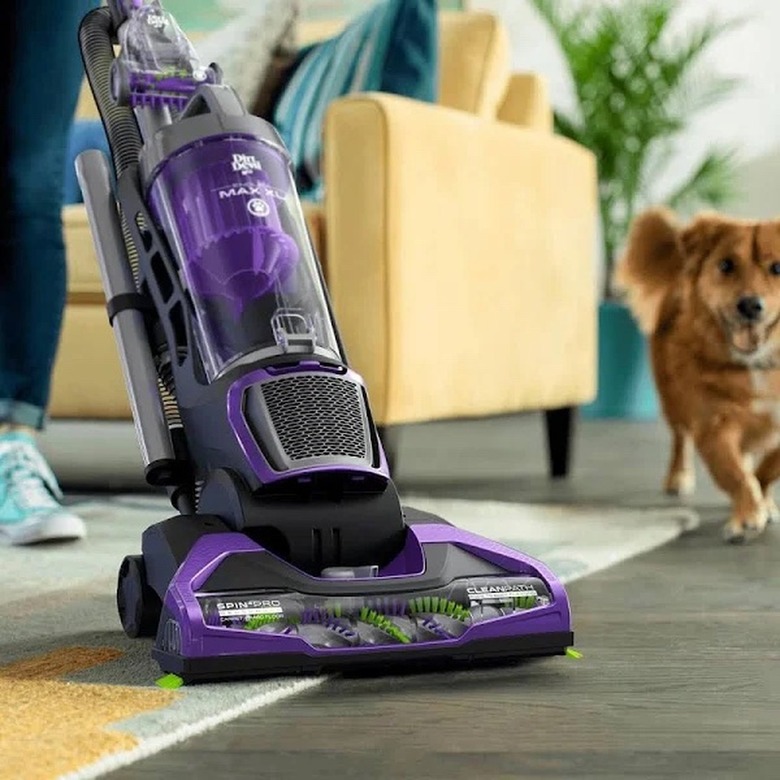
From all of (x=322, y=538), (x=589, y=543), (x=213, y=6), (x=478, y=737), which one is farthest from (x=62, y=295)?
(x=213, y=6)

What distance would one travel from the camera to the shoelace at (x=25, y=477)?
1.83 meters

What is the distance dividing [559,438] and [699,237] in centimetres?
79

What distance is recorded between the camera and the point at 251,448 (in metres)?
1.12

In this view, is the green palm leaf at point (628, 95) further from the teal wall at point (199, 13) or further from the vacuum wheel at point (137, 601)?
the vacuum wheel at point (137, 601)

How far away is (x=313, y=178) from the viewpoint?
103 inches

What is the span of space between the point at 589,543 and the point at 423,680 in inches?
30.7

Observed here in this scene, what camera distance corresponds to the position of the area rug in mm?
923

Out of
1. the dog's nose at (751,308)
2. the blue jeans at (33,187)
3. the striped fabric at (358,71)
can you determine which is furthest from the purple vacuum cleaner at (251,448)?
the striped fabric at (358,71)

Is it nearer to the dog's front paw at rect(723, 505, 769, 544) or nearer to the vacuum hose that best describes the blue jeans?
the vacuum hose

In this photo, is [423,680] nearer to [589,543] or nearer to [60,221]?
[589,543]

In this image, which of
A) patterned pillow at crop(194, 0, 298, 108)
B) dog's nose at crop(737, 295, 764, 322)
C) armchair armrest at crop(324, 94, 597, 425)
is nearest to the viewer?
dog's nose at crop(737, 295, 764, 322)

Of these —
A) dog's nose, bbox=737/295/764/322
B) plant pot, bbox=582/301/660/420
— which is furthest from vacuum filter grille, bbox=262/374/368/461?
plant pot, bbox=582/301/660/420

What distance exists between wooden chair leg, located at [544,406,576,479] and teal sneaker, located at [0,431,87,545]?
3.85ft

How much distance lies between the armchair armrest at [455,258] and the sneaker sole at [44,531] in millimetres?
573
